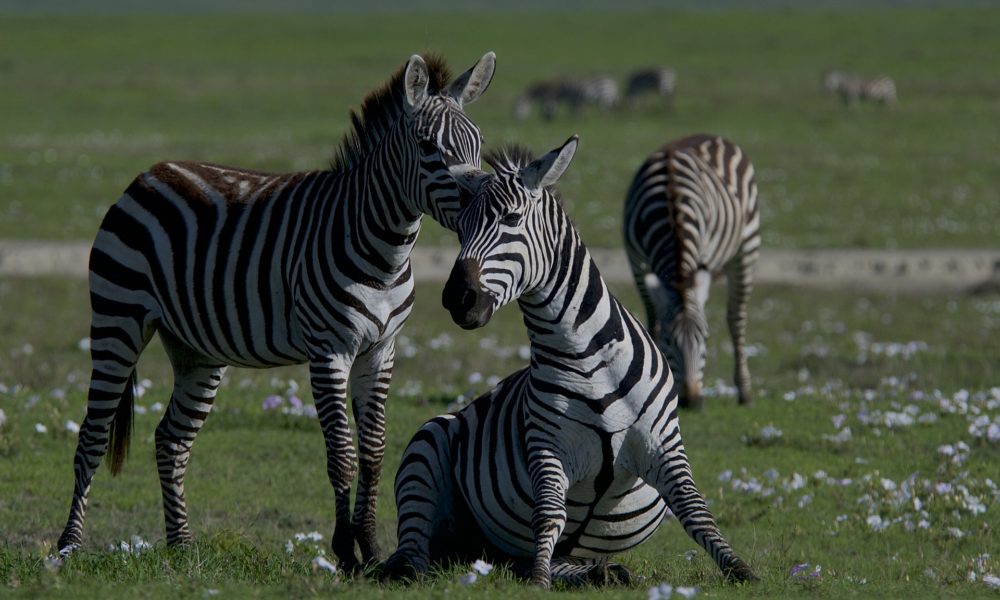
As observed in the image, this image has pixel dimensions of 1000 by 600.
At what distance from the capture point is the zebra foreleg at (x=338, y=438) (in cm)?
683

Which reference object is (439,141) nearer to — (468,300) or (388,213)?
(388,213)

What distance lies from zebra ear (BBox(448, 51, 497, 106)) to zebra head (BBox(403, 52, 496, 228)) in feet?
0.16

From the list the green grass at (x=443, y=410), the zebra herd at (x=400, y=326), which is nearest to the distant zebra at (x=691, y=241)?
the green grass at (x=443, y=410)

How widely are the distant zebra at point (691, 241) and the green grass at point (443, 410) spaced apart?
70cm

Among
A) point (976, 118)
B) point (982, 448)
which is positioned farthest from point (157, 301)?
point (976, 118)

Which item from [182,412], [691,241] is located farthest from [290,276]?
[691,241]

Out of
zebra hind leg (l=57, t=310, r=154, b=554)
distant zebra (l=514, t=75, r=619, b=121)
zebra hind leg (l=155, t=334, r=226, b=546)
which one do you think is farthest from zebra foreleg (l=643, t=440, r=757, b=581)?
distant zebra (l=514, t=75, r=619, b=121)

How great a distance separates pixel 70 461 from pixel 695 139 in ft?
24.2

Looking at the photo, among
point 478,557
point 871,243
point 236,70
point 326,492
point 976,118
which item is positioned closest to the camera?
point 478,557

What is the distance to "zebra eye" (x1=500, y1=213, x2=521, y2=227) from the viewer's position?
5730mm

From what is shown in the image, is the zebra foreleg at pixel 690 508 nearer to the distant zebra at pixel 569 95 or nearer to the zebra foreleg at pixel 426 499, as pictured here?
the zebra foreleg at pixel 426 499

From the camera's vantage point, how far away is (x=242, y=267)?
24.2 ft

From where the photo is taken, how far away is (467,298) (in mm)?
5488

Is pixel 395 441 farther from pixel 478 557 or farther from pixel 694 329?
pixel 478 557
